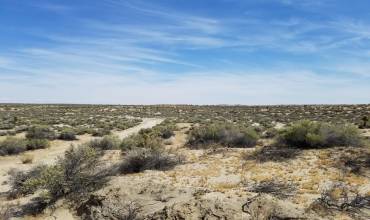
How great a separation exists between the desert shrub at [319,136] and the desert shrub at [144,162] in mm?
5988

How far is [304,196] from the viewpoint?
11.9 m

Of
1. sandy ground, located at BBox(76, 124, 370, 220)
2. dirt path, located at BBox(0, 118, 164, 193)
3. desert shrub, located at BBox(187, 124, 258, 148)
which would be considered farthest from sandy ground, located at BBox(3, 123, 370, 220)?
dirt path, located at BBox(0, 118, 164, 193)

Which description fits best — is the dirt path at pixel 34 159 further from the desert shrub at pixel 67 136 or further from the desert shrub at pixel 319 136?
the desert shrub at pixel 319 136

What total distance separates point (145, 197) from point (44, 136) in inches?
841

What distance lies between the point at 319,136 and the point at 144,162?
26.0 feet

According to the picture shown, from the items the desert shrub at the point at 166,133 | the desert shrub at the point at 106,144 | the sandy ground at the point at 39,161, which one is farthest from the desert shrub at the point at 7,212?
the desert shrub at the point at 166,133

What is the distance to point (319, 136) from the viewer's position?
59.8 ft

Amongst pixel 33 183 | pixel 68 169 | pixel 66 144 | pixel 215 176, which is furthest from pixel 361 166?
pixel 66 144

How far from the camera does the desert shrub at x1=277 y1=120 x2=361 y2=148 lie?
59.9 feet

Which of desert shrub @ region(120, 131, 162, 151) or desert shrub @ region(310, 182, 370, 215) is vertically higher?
desert shrub @ region(120, 131, 162, 151)

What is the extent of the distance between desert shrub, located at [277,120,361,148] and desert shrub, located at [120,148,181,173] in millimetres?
5988

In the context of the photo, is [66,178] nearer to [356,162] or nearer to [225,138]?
[225,138]

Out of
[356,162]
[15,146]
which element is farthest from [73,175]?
[15,146]

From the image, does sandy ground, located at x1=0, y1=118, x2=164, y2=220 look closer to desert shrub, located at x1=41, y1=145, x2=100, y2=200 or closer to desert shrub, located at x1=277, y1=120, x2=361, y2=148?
desert shrub, located at x1=41, y1=145, x2=100, y2=200
